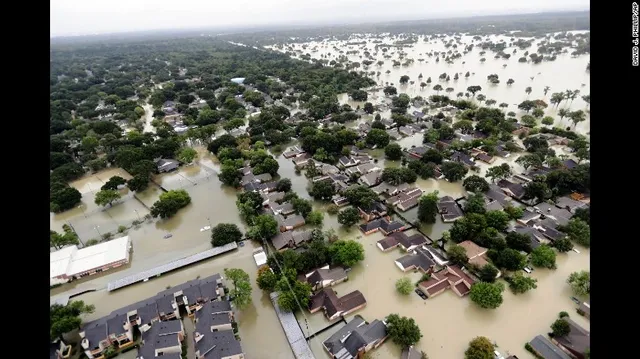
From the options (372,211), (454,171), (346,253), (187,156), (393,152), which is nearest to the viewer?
(346,253)

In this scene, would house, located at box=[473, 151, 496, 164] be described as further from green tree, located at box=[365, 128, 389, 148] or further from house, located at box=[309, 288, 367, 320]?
house, located at box=[309, 288, 367, 320]

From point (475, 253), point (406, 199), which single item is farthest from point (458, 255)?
point (406, 199)

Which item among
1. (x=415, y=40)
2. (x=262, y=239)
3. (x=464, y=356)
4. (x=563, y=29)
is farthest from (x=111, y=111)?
(x=563, y=29)

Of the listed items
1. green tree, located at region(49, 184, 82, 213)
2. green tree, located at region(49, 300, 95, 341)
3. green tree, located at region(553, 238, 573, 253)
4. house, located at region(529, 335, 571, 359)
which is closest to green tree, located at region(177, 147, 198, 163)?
green tree, located at region(49, 184, 82, 213)

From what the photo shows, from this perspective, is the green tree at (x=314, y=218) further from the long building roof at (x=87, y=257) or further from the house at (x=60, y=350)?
the house at (x=60, y=350)

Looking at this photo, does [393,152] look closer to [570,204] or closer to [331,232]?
[331,232]
